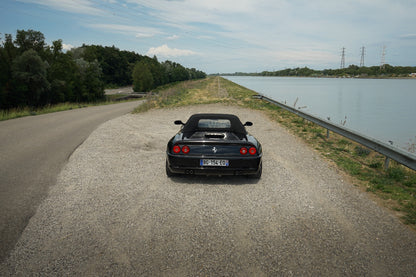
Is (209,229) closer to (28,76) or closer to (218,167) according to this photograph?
(218,167)

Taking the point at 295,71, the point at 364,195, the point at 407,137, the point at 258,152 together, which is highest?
the point at 295,71

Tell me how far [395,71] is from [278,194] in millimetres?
152670

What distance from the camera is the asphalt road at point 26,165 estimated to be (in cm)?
353

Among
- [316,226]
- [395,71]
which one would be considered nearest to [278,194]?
[316,226]

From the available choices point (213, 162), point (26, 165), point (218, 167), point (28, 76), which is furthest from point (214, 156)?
point (28, 76)

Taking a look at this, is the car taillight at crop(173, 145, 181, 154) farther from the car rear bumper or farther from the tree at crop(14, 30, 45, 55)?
the tree at crop(14, 30, 45, 55)

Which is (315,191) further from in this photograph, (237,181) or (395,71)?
(395,71)

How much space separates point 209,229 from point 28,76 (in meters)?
40.7

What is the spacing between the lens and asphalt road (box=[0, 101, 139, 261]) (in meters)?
3.53

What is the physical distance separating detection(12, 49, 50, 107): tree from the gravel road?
121 feet

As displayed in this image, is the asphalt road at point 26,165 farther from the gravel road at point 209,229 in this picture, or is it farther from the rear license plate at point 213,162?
the rear license plate at point 213,162

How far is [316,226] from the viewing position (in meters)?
3.43

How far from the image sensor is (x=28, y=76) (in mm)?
34438

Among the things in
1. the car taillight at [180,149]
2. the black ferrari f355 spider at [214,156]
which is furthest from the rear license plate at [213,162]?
the car taillight at [180,149]
